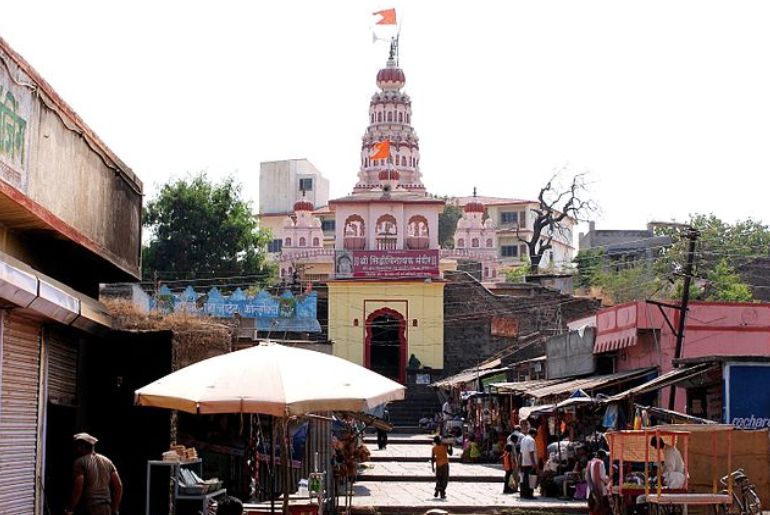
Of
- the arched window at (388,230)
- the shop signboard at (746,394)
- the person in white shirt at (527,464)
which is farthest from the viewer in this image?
the arched window at (388,230)

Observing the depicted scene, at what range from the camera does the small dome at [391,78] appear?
73.1 meters

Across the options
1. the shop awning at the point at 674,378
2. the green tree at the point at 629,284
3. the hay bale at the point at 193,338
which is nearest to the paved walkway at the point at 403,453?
the hay bale at the point at 193,338

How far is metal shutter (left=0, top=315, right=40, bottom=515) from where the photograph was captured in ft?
36.7

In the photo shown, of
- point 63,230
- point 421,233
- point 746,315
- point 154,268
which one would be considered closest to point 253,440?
point 63,230

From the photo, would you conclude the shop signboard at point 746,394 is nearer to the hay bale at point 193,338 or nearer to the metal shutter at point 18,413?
the hay bale at point 193,338

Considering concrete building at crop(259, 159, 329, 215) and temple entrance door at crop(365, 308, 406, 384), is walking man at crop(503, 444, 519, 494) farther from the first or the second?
concrete building at crop(259, 159, 329, 215)

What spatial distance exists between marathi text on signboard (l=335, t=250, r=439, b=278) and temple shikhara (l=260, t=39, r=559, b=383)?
1.6 inches

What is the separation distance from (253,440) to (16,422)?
872cm

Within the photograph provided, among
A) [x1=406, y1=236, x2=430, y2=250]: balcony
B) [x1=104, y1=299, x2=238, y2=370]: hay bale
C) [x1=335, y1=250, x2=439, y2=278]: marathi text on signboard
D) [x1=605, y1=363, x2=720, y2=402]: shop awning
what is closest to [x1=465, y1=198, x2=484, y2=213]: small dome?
[x1=406, y1=236, x2=430, y2=250]: balcony

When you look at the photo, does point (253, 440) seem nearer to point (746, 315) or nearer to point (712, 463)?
point (712, 463)

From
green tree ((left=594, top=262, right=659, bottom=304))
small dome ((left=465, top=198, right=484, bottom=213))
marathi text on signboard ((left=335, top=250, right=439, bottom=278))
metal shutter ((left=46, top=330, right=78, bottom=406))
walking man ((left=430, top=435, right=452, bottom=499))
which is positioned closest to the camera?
metal shutter ((left=46, top=330, right=78, bottom=406))

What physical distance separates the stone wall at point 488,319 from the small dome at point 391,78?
21090mm

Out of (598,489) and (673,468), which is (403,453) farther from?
(673,468)

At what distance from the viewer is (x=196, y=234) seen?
2596 inches
